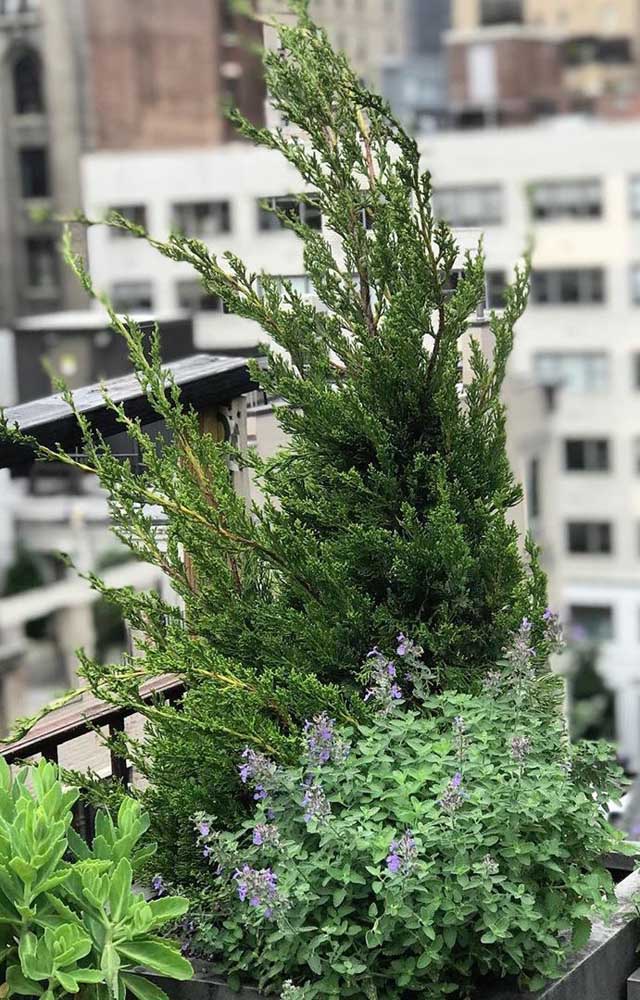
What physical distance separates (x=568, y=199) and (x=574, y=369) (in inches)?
328

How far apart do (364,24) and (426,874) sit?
4383 inches

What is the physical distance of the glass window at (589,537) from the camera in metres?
83.8

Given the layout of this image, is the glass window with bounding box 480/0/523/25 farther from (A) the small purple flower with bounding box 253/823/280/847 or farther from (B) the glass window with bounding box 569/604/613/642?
(A) the small purple flower with bounding box 253/823/280/847

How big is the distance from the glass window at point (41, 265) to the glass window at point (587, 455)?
30237mm

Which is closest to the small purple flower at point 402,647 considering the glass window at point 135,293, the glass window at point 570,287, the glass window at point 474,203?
the glass window at point 570,287

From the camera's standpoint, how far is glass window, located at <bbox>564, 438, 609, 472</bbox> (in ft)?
271

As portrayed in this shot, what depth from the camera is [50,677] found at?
253 feet

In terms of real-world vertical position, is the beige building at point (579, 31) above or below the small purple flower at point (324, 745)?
above

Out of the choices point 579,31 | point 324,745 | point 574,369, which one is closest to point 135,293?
point 574,369

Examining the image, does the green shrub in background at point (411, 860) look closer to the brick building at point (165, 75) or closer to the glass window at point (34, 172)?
the brick building at point (165, 75)

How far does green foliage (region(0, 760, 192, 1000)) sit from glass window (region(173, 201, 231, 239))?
8164 cm

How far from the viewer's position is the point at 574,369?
267 feet

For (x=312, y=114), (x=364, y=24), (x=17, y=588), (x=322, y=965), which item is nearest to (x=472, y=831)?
(x=322, y=965)

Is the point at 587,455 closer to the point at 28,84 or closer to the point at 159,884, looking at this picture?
the point at 28,84
